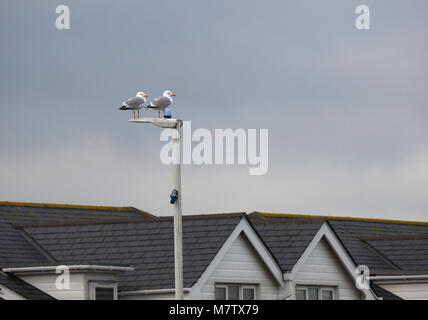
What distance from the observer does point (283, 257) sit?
3925 cm

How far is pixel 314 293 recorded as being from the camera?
39.8 m

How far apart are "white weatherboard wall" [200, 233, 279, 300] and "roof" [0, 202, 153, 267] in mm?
4219

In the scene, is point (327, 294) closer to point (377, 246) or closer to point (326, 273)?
point (326, 273)

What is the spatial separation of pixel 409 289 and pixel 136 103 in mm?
17864

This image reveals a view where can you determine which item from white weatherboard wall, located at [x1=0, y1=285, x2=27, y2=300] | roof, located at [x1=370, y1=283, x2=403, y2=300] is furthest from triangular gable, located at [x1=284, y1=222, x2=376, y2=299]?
white weatherboard wall, located at [x1=0, y1=285, x2=27, y2=300]

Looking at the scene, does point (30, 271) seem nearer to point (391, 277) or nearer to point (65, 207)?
point (65, 207)

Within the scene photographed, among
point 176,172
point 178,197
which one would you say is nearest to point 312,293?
point 178,197

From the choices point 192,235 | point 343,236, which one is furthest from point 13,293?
point 343,236

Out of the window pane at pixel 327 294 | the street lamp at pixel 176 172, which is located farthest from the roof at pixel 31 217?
the street lamp at pixel 176 172

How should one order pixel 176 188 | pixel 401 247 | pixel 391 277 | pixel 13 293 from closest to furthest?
pixel 176 188, pixel 13 293, pixel 391 277, pixel 401 247

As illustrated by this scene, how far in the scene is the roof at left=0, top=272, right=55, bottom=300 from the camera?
3559 centimetres

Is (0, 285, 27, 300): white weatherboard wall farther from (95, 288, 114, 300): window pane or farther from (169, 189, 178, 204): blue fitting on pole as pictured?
(169, 189, 178, 204): blue fitting on pole

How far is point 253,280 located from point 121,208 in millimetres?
12385

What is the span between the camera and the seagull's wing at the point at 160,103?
101 feet
